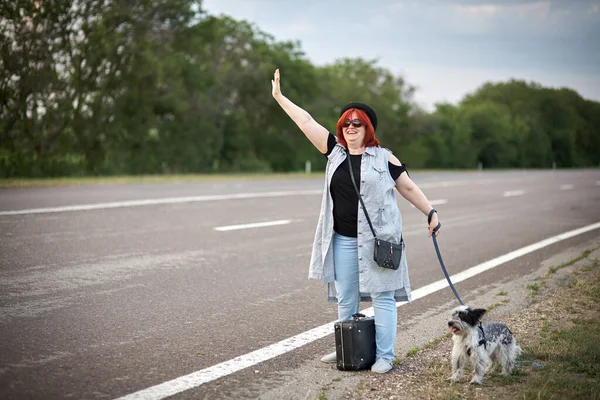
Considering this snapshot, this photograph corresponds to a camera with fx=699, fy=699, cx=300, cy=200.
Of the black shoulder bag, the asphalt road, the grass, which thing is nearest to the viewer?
the asphalt road

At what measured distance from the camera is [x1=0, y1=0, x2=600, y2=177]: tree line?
1041 inches

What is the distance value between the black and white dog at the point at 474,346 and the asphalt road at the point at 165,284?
1126mm

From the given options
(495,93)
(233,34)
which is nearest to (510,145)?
(495,93)

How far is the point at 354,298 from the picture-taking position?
515cm

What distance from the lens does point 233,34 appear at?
159ft

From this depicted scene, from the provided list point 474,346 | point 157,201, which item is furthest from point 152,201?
point 474,346

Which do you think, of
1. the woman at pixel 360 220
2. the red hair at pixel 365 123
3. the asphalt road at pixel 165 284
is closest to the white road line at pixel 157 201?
the asphalt road at pixel 165 284

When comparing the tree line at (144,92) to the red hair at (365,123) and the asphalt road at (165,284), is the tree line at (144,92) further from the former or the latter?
the red hair at (365,123)

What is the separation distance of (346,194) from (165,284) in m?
3.19

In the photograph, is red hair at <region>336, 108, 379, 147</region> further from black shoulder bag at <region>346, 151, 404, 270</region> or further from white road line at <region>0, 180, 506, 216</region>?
white road line at <region>0, 180, 506, 216</region>

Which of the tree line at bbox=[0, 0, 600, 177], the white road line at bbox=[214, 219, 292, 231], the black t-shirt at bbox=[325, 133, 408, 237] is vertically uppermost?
the tree line at bbox=[0, 0, 600, 177]

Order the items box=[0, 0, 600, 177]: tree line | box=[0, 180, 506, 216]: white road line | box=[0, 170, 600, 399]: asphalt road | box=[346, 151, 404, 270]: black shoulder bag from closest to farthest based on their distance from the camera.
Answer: box=[0, 170, 600, 399]: asphalt road, box=[346, 151, 404, 270]: black shoulder bag, box=[0, 180, 506, 216]: white road line, box=[0, 0, 600, 177]: tree line

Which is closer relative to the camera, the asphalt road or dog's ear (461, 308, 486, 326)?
dog's ear (461, 308, 486, 326)

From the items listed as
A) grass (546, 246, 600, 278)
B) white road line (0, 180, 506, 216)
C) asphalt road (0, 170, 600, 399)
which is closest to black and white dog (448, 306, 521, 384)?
asphalt road (0, 170, 600, 399)
